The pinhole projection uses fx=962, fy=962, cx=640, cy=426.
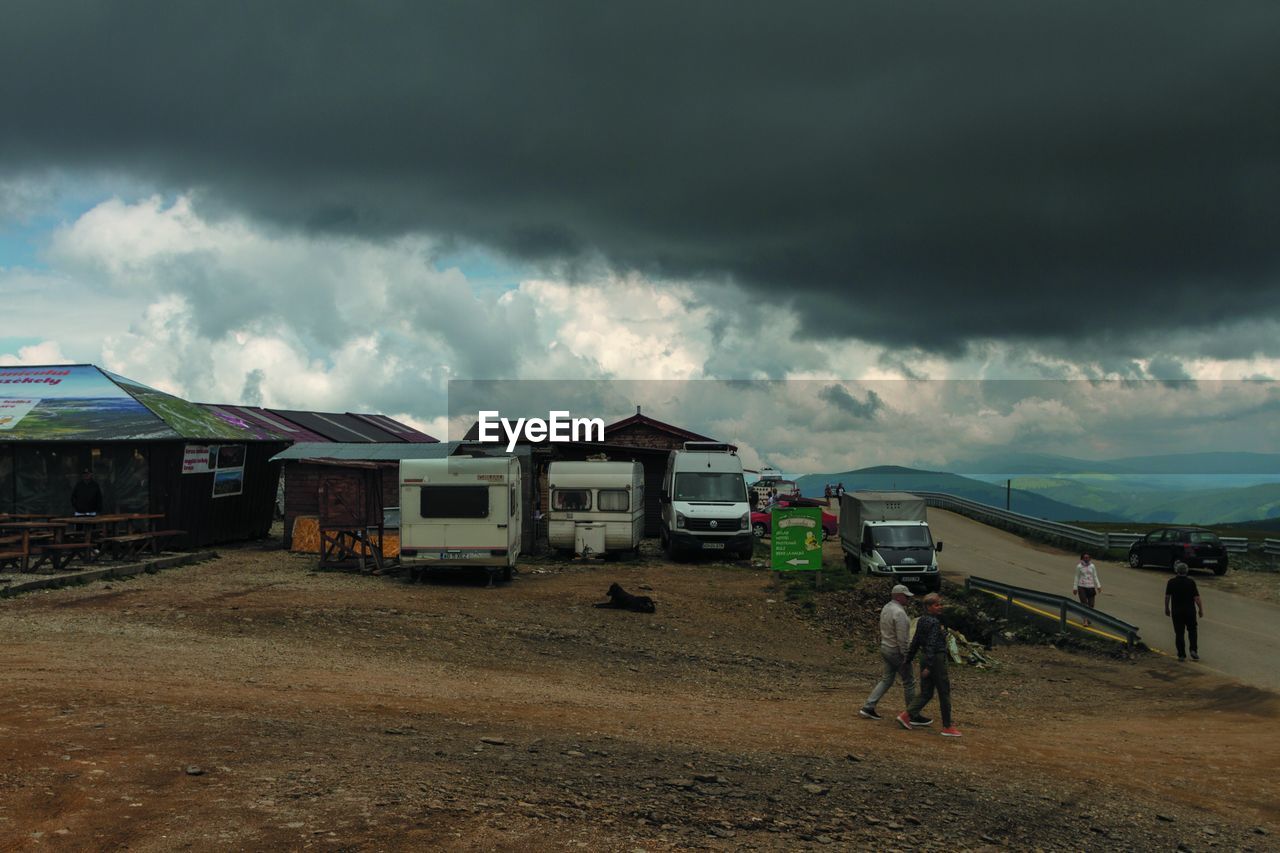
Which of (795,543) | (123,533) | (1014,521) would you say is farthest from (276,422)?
(1014,521)

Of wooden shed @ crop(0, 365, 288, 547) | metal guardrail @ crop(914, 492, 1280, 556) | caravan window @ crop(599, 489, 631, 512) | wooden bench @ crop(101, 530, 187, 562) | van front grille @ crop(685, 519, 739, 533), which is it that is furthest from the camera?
metal guardrail @ crop(914, 492, 1280, 556)

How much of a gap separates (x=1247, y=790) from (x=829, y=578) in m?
17.2

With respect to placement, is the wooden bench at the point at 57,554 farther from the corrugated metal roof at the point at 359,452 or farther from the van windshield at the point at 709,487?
the van windshield at the point at 709,487

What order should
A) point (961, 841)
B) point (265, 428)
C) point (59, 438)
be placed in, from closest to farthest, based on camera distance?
1. point (961, 841)
2. point (59, 438)
3. point (265, 428)

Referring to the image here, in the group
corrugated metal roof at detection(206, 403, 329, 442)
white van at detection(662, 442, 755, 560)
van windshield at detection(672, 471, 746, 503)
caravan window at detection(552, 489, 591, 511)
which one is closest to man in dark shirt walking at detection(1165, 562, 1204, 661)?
white van at detection(662, 442, 755, 560)

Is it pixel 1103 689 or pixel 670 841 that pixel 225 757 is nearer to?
pixel 670 841

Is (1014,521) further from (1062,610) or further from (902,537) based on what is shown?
(1062,610)

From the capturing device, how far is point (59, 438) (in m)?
27.5

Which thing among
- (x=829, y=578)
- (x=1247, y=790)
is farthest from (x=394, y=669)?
(x=829, y=578)

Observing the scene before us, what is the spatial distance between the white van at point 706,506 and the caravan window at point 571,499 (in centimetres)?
307

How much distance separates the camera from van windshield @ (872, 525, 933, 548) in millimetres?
28703

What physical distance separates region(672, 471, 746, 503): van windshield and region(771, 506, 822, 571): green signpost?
6148 millimetres

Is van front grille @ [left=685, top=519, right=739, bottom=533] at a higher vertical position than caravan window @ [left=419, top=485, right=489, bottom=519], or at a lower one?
lower

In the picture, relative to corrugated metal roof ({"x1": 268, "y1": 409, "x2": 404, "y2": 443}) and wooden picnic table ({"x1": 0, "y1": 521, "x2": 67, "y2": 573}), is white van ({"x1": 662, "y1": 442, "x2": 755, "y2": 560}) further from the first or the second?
corrugated metal roof ({"x1": 268, "y1": 409, "x2": 404, "y2": 443})
